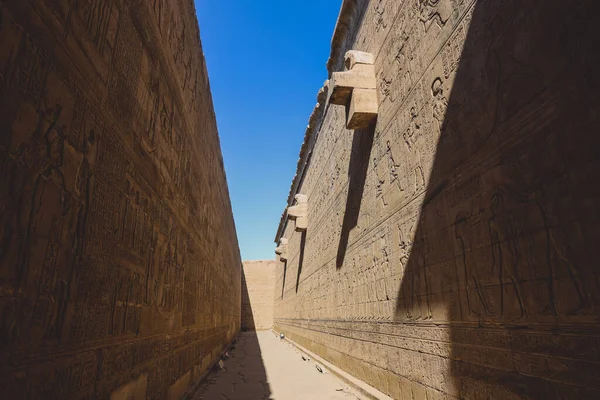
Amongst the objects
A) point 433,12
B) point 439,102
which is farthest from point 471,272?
point 433,12

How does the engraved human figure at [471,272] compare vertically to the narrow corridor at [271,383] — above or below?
above

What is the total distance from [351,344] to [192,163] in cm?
384

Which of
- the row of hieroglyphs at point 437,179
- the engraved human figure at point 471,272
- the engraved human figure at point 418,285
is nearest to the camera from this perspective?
the row of hieroglyphs at point 437,179

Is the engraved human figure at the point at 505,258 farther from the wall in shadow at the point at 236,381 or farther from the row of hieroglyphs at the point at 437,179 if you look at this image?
the wall in shadow at the point at 236,381

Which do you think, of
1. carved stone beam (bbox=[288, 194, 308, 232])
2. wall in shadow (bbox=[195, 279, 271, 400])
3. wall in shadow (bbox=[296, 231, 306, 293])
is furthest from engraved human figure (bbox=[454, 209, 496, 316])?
wall in shadow (bbox=[296, 231, 306, 293])

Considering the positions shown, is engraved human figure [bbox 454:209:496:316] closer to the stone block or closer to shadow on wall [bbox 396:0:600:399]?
shadow on wall [bbox 396:0:600:399]

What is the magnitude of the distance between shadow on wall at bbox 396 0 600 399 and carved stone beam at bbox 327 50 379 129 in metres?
1.91

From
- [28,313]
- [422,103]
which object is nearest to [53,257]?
[28,313]

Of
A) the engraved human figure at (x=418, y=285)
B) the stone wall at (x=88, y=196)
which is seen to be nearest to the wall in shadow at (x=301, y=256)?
the engraved human figure at (x=418, y=285)

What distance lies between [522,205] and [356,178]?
401 cm

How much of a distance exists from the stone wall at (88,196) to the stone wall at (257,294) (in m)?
24.6

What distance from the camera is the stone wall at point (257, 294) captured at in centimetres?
2758

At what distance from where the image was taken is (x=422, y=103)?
390 cm

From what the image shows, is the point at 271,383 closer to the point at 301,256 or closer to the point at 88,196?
the point at 88,196
